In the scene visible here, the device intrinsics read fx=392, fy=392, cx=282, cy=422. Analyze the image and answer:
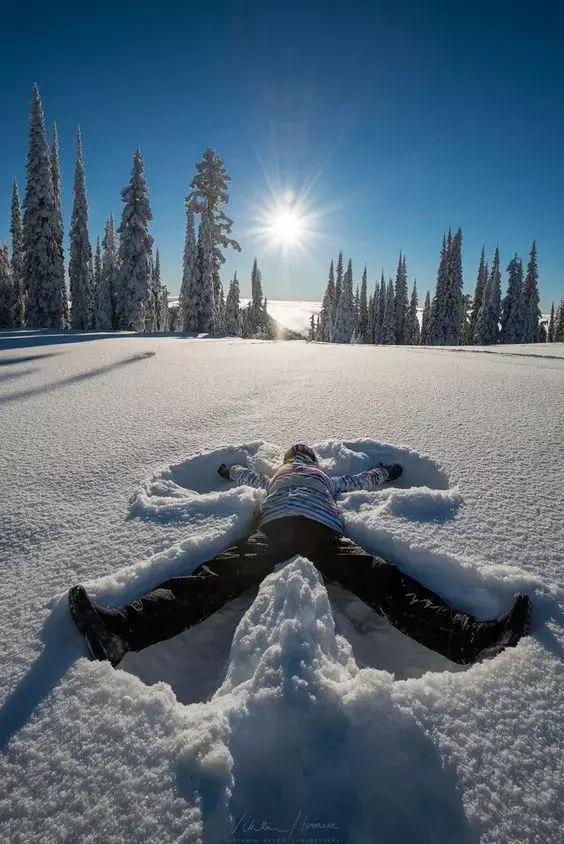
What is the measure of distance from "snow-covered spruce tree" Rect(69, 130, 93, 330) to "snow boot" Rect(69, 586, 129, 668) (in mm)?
30768

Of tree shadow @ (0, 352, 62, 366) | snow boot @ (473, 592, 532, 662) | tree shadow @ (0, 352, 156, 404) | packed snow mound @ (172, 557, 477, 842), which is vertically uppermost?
tree shadow @ (0, 352, 62, 366)

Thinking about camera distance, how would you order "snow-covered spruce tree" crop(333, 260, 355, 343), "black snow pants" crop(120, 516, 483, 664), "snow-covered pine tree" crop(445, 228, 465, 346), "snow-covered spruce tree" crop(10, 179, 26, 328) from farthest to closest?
1. "snow-covered spruce tree" crop(333, 260, 355, 343)
2. "snow-covered pine tree" crop(445, 228, 465, 346)
3. "snow-covered spruce tree" crop(10, 179, 26, 328)
4. "black snow pants" crop(120, 516, 483, 664)

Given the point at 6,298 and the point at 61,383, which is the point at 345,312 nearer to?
the point at 6,298

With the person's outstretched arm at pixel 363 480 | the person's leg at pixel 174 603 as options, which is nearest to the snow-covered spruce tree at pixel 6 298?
the person's outstretched arm at pixel 363 480

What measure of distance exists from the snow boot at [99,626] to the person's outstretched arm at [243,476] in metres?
1.15

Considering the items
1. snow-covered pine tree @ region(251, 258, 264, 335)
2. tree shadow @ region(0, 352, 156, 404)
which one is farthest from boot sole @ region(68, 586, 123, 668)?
snow-covered pine tree @ region(251, 258, 264, 335)

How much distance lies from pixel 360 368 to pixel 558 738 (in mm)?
5620

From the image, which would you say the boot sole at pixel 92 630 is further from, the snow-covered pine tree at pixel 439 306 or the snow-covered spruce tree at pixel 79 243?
the snow-covered pine tree at pixel 439 306

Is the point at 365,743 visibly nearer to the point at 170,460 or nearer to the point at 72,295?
the point at 170,460

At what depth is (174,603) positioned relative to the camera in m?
1.60

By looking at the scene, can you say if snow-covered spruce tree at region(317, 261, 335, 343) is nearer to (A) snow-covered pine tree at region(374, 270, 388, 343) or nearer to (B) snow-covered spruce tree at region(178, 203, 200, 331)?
(A) snow-covered pine tree at region(374, 270, 388, 343)

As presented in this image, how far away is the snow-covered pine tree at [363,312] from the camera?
5781 cm

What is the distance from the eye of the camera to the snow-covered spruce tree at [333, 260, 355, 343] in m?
42.5

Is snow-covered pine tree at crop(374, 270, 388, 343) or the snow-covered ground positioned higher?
snow-covered pine tree at crop(374, 270, 388, 343)
